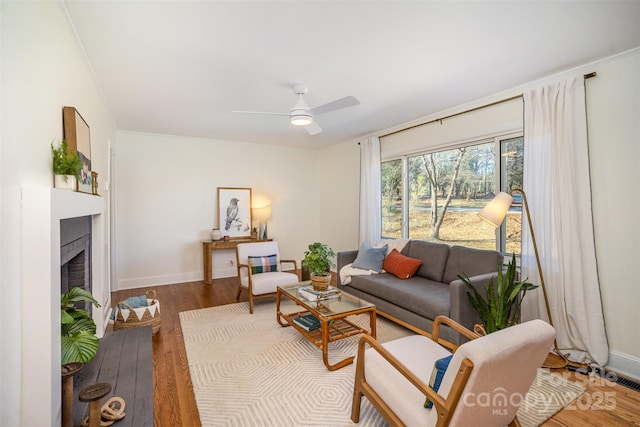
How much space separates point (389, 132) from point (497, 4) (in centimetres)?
285

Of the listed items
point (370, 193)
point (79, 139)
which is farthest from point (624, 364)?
point (79, 139)

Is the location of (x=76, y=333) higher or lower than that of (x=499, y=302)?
higher

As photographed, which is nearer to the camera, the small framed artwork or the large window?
the small framed artwork

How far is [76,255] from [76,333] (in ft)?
2.69

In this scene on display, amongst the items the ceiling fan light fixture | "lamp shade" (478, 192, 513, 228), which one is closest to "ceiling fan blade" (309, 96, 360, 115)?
the ceiling fan light fixture

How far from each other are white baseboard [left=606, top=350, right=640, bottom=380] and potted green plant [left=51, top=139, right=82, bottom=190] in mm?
4069

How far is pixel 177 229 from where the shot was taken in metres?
5.20

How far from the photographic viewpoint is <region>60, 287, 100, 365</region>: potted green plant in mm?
1503

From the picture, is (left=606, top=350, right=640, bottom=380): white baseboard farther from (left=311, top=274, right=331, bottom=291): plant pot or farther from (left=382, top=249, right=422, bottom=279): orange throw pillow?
(left=311, top=274, right=331, bottom=291): plant pot

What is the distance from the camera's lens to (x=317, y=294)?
9.87 ft

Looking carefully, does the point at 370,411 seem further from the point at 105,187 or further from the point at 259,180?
the point at 259,180

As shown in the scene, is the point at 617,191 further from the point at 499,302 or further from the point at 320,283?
the point at 320,283

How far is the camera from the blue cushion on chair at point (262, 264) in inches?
162

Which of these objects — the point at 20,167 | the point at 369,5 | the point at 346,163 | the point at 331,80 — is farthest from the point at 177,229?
the point at 369,5
